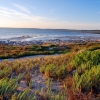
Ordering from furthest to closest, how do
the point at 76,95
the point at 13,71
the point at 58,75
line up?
the point at 13,71 < the point at 58,75 < the point at 76,95

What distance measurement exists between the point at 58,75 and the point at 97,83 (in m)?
1.46

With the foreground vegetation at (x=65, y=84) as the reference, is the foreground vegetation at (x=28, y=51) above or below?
below

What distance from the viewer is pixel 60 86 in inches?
229

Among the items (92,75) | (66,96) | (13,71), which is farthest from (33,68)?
(66,96)

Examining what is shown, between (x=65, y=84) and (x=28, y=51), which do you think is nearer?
(x=65, y=84)

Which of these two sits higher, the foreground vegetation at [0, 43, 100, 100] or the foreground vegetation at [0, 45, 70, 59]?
the foreground vegetation at [0, 43, 100, 100]

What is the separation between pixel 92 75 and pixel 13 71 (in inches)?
135

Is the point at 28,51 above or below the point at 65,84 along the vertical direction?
below

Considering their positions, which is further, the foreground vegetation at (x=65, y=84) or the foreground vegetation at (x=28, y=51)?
the foreground vegetation at (x=28, y=51)

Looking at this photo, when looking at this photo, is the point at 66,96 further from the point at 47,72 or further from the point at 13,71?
the point at 13,71

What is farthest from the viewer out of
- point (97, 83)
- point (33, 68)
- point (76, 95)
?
point (33, 68)

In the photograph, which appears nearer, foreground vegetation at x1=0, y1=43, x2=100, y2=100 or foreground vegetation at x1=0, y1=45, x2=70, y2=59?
foreground vegetation at x1=0, y1=43, x2=100, y2=100

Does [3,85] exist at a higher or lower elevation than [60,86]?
higher

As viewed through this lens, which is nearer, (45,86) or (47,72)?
(45,86)
